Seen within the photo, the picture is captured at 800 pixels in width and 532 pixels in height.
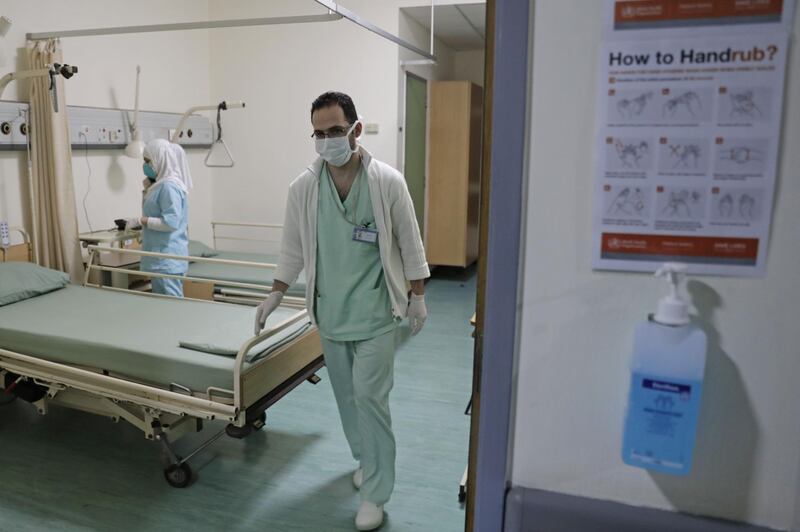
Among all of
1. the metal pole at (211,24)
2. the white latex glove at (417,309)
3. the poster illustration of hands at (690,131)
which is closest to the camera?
the poster illustration of hands at (690,131)

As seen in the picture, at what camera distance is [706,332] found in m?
0.85

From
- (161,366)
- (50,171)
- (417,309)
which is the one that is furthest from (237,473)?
A: (50,171)

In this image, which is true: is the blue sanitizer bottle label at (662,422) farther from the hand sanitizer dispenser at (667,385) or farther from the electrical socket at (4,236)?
the electrical socket at (4,236)

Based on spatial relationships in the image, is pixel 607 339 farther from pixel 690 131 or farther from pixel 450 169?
pixel 450 169

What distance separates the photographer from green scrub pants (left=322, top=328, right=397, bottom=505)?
8.17ft

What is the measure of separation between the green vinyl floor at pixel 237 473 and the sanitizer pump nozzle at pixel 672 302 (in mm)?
2055

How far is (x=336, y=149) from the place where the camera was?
7.93 ft

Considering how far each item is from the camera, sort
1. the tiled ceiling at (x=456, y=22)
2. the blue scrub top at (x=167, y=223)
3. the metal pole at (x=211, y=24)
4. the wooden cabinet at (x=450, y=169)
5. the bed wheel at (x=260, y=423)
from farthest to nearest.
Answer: the wooden cabinet at (x=450, y=169) < the tiled ceiling at (x=456, y=22) < the blue scrub top at (x=167, y=223) < the metal pole at (x=211, y=24) < the bed wheel at (x=260, y=423)

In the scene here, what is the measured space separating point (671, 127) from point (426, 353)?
4039 millimetres

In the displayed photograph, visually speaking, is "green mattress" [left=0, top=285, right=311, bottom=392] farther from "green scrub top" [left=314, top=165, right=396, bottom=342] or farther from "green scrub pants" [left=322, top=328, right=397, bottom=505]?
"green scrub top" [left=314, top=165, right=396, bottom=342]

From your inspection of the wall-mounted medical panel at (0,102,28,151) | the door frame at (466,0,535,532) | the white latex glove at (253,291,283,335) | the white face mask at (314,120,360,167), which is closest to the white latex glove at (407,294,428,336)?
the white latex glove at (253,291,283,335)

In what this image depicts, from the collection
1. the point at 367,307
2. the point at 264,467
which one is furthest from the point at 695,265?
the point at 264,467

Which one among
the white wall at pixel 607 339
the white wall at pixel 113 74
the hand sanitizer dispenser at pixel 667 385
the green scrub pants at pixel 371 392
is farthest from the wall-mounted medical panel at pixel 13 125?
the hand sanitizer dispenser at pixel 667 385

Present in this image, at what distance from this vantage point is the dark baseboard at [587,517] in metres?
0.88
